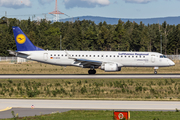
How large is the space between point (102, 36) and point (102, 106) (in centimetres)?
10134

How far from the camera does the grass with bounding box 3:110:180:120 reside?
1426 centimetres

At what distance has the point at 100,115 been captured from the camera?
49.2 feet

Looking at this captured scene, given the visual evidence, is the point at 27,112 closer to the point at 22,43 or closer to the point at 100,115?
the point at 100,115

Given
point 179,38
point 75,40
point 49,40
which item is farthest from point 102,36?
point 179,38

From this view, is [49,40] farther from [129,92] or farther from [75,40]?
[129,92]

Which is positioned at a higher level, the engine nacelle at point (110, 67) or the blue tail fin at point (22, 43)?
the blue tail fin at point (22, 43)

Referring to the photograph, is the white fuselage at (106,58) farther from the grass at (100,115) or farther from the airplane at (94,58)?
the grass at (100,115)

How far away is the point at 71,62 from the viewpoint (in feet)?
139

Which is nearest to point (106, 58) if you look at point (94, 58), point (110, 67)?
point (94, 58)

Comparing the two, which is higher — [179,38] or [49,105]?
[179,38]

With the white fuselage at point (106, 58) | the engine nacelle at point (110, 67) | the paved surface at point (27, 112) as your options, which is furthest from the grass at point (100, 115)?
the white fuselage at point (106, 58)

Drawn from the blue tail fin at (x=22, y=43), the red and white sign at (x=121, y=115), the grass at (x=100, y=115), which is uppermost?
the blue tail fin at (x=22, y=43)

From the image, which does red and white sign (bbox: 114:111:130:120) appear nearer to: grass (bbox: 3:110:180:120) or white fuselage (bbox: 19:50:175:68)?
grass (bbox: 3:110:180:120)

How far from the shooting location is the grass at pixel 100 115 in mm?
14258
